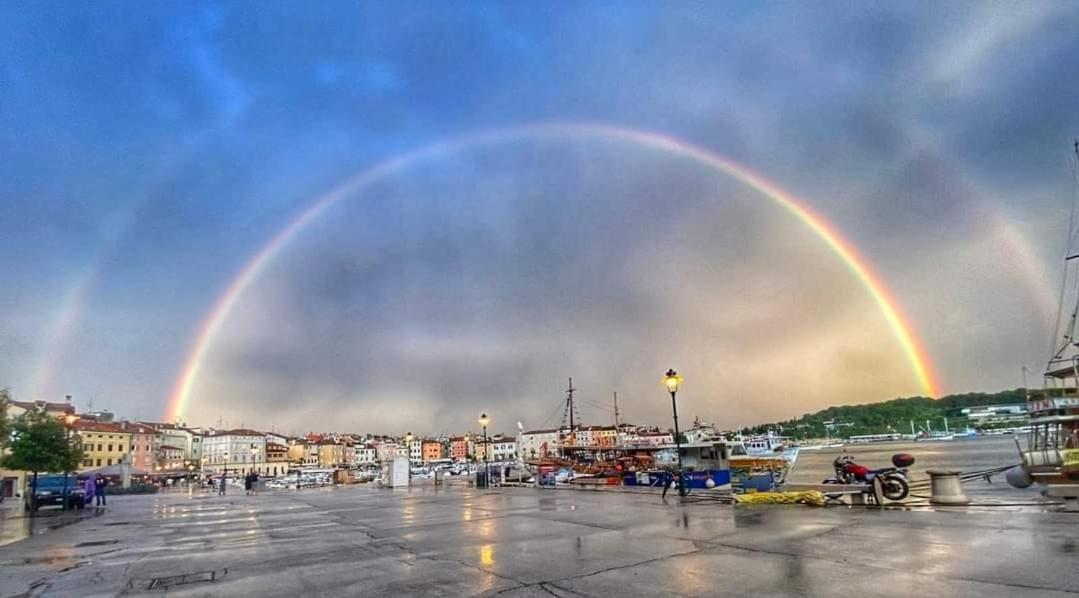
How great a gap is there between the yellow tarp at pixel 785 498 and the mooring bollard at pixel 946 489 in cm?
306

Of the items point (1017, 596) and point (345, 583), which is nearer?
point (1017, 596)

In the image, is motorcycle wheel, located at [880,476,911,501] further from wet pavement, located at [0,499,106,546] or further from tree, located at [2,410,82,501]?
tree, located at [2,410,82,501]

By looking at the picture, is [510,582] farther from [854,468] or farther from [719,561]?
[854,468]

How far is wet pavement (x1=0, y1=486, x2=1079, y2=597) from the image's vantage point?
8.30m

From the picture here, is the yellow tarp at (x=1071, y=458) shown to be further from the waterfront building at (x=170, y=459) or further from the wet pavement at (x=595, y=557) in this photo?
the waterfront building at (x=170, y=459)

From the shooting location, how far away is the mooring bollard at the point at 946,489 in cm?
1664

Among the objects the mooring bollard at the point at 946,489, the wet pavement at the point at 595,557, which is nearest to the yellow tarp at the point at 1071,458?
the mooring bollard at the point at 946,489

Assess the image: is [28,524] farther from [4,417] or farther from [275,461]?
[275,461]

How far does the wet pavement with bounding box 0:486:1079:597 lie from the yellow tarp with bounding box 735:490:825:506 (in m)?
0.87

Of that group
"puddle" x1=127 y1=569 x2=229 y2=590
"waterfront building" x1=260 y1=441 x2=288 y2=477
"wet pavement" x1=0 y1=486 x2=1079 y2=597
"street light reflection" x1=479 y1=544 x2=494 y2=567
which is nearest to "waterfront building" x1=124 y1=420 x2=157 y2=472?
"waterfront building" x1=260 y1=441 x2=288 y2=477

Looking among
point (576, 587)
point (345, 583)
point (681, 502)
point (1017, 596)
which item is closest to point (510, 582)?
point (576, 587)

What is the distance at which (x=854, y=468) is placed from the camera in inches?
760

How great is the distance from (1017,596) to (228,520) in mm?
23463

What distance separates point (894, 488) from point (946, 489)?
5.06 feet
